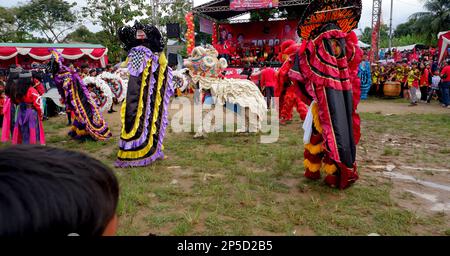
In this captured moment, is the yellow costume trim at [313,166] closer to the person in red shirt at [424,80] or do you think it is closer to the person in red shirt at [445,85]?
the person in red shirt at [445,85]

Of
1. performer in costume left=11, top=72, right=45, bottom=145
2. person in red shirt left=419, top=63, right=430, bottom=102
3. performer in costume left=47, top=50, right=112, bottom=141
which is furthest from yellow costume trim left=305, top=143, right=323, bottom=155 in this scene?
person in red shirt left=419, top=63, right=430, bottom=102

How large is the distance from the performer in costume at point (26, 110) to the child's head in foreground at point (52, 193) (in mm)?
5124

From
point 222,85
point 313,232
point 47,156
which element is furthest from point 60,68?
point 47,156

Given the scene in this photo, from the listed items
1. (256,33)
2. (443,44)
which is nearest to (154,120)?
(443,44)

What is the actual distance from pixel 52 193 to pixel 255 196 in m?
3.16

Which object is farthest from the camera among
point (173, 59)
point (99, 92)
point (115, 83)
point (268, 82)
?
point (173, 59)

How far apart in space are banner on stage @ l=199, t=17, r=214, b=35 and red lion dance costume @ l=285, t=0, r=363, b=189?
666 inches

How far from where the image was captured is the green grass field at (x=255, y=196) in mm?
2904

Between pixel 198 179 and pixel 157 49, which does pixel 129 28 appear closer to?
pixel 157 49

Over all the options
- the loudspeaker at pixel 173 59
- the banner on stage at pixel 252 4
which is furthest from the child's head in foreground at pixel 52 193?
the banner on stage at pixel 252 4

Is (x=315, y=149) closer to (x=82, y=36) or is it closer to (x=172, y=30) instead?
(x=172, y=30)

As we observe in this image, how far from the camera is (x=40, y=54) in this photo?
1867 cm

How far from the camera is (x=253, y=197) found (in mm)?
3580

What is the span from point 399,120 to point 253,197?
6.13 m
